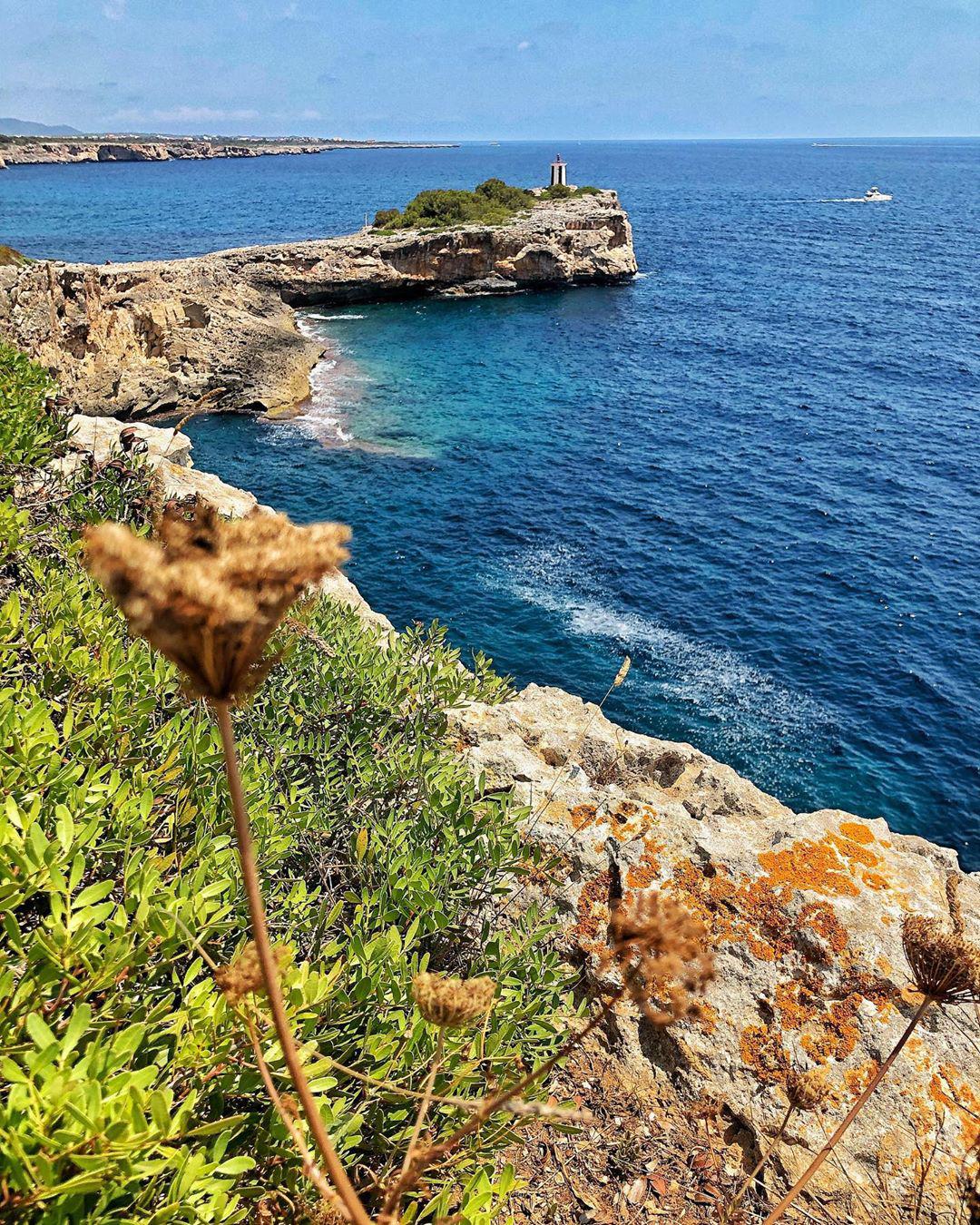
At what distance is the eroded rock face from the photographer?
5469mm

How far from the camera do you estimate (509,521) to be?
3416 cm

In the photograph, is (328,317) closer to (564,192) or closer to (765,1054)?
(564,192)

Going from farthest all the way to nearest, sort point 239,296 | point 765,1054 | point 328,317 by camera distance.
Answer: point 328,317
point 239,296
point 765,1054

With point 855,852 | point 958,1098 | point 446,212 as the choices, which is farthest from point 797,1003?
point 446,212

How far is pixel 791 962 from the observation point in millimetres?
6426

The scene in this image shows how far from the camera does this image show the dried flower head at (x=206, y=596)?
1.68 metres

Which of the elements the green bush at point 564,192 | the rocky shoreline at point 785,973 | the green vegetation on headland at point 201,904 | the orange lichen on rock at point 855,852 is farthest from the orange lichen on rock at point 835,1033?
the green bush at point 564,192

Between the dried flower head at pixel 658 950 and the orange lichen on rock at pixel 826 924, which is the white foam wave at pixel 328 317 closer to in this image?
the orange lichen on rock at pixel 826 924

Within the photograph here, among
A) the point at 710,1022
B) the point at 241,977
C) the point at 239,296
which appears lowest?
the point at 710,1022

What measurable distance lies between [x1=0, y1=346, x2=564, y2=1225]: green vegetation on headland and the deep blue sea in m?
17.0

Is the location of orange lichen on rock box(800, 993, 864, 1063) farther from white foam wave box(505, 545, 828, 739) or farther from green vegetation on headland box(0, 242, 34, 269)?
green vegetation on headland box(0, 242, 34, 269)

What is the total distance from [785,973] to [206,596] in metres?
6.44

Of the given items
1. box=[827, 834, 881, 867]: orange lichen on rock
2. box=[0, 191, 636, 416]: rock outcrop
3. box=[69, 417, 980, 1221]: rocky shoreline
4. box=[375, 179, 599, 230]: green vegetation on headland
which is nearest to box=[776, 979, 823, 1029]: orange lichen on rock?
box=[69, 417, 980, 1221]: rocky shoreline

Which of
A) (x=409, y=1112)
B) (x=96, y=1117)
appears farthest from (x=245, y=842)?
(x=409, y=1112)
